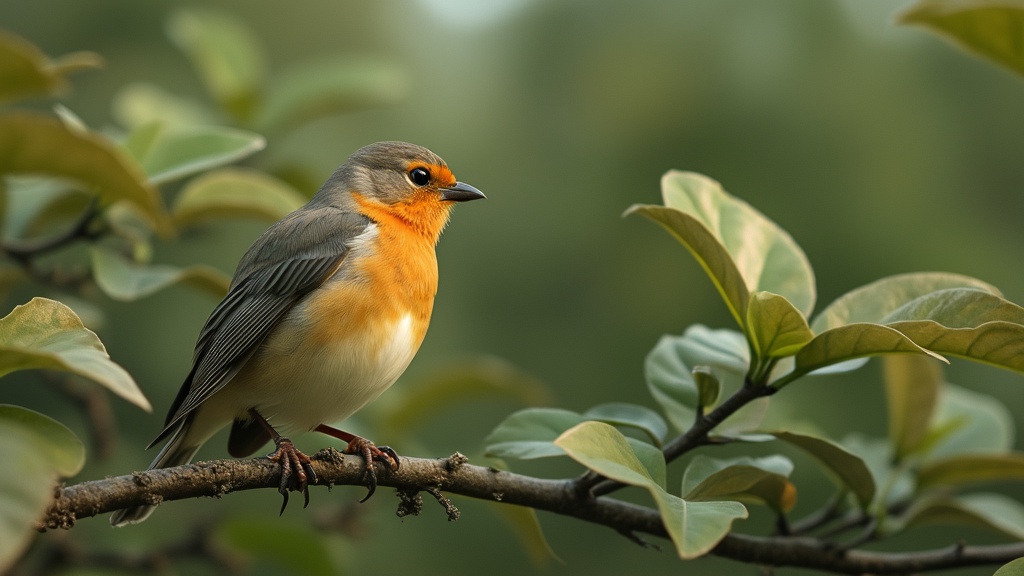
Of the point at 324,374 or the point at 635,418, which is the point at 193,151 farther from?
the point at 635,418

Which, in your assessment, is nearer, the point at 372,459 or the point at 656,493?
the point at 656,493

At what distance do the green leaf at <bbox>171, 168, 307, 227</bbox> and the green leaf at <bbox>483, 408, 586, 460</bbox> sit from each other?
1377mm

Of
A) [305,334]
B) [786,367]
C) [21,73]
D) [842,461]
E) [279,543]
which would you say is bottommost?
[279,543]

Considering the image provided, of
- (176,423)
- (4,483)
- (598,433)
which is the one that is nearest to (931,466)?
(598,433)

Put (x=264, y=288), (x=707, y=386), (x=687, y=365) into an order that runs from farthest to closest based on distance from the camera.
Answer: (x=264, y=288)
(x=687, y=365)
(x=707, y=386)

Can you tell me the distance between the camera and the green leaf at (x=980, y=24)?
2.52 meters

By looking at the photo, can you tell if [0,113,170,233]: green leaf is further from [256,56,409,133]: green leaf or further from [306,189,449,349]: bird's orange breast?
[256,56,409,133]: green leaf

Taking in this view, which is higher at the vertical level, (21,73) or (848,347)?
(21,73)

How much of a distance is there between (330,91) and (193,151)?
5.11ft

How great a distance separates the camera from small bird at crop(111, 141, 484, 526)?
3.29 meters

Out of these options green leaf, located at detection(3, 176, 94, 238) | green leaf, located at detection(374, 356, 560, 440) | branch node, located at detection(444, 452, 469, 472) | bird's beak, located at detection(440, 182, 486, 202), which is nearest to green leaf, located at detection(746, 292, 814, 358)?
branch node, located at detection(444, 452, 469, 472)

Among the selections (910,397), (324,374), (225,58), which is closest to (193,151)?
(324,374)

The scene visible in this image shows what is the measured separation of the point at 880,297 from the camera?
2.62 metres

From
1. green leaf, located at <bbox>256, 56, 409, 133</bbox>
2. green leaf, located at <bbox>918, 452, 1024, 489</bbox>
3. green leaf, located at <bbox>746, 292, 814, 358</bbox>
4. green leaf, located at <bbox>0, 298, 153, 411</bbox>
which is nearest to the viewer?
green leaf, located at <bbox>0, 298, 153, 411</bbox>
